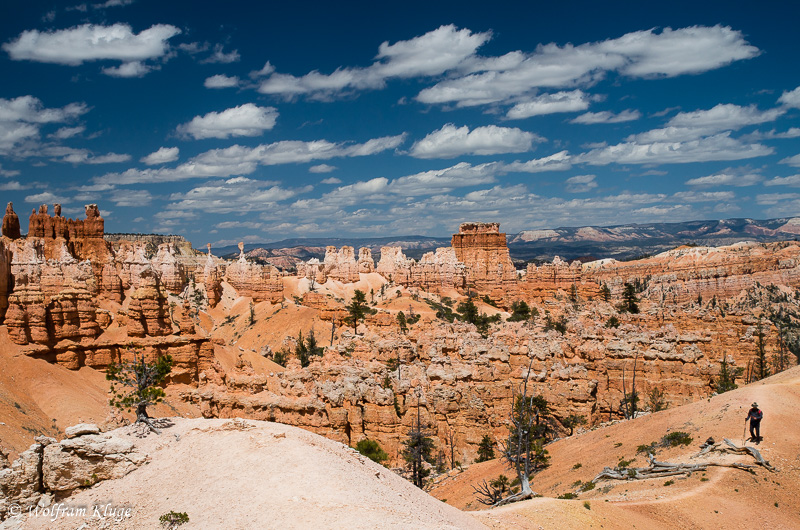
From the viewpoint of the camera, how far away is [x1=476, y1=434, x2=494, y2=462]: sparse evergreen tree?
26328mm

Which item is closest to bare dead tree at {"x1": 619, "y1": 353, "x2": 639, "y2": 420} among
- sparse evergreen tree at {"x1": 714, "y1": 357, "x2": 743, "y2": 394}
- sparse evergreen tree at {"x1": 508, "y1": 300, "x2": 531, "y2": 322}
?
sparse evergreen tree at {"x1": 714, "y1": 357, "x2": 743, "y2": 394}

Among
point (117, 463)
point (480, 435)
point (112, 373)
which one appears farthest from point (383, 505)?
point (480, 435)

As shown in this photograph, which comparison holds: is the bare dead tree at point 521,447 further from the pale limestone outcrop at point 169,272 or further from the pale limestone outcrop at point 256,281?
the pale limestone outcrop at point 169,272

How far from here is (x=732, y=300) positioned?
88.9m

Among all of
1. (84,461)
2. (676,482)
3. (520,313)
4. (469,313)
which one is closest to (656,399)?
Result: (676,482)

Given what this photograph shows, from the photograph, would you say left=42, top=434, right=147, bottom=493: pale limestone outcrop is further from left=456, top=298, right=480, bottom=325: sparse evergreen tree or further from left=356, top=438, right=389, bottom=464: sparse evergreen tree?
left=456, top=298, right=480, bottom=325: sparse evergreen tree

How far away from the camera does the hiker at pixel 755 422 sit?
1777cm

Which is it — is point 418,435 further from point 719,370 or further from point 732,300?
point 732,300

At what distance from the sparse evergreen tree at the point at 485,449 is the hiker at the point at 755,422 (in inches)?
445

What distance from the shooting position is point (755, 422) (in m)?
18.0

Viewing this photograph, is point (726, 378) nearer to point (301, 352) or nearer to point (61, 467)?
point (61, 467)

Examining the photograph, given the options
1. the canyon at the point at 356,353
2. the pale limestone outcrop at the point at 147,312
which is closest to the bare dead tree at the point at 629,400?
the canyon at the point at 356,353

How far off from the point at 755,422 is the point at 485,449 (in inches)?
467

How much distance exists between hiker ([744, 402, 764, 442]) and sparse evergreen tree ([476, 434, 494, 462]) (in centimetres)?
1130
